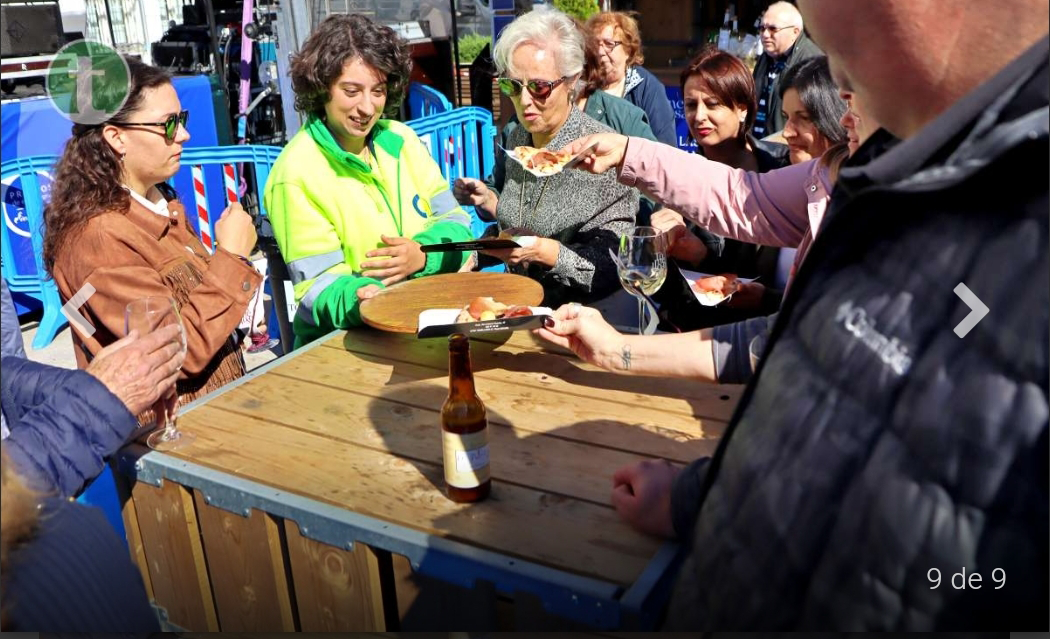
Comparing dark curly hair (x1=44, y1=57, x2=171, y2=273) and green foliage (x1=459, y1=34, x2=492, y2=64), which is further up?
green foliage (x1=459, y1=34, x2=492, y2=64)

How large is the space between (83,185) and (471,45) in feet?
32.4

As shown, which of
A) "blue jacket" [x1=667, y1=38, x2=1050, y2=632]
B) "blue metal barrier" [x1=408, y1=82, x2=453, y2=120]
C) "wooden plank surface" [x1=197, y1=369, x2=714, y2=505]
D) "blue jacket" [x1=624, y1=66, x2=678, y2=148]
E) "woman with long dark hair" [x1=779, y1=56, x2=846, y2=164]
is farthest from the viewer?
"blue metal barrier" [x1=408, y1=82, x2=453, y2=120]

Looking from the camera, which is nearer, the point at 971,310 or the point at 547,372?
the point at 971,310

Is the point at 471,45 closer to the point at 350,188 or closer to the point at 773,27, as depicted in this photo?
the point at 773,27

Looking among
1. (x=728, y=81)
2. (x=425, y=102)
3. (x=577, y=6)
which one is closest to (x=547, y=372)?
(x=728, y=81)

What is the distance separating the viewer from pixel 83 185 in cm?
265

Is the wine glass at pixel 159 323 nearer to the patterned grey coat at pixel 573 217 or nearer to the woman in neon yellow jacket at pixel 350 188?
the woman in neon yellow jacket at pixel 350 188

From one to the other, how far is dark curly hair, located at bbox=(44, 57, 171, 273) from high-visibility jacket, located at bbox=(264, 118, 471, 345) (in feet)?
1.69

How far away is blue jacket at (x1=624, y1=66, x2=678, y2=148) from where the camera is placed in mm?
5676

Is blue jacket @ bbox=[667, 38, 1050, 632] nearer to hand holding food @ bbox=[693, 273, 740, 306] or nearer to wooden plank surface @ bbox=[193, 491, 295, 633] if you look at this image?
wooden plank surface @ bbox=[193, 491, 295, 633]

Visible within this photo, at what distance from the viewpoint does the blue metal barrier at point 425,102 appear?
815 centimetres

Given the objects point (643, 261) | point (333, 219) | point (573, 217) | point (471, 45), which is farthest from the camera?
point (471, 45)

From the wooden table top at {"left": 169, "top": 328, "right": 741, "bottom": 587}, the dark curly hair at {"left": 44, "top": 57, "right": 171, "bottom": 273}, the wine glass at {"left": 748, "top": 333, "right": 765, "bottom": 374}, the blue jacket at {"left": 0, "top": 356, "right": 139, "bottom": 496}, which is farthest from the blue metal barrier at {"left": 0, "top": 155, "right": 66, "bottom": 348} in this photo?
the wine glass at {"left": 748, "top": 333, "right": 765, "bottom": 374}
